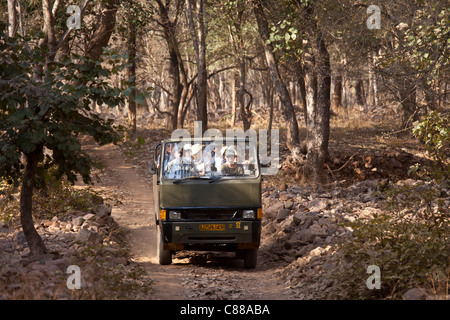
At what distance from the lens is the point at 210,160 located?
10234 millimetres

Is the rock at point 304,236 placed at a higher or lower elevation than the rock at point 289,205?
lower

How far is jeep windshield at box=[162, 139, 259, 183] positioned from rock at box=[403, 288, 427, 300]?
3.76 m

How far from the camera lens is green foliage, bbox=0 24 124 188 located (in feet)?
25.6

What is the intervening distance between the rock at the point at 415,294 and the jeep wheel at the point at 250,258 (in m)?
3.65

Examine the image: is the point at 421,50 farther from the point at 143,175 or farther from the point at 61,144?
the point at 143,175

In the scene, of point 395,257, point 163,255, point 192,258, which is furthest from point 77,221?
point 395,257

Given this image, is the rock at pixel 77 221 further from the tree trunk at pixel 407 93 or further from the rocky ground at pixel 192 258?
the tree trunk at pixel 407 93

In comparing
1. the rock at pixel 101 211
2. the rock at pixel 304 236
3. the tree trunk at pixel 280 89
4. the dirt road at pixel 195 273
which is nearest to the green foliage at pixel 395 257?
the dirt road at pixel 195 273

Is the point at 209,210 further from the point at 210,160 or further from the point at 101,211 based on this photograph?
the point at 101,211

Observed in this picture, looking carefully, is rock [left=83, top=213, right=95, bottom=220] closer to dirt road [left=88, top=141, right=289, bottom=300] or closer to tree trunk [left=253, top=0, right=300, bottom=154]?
dirt road [left=88, top=141, right=289, bottom=300]

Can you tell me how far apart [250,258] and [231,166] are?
1680mm

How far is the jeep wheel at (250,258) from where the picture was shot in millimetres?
10289
